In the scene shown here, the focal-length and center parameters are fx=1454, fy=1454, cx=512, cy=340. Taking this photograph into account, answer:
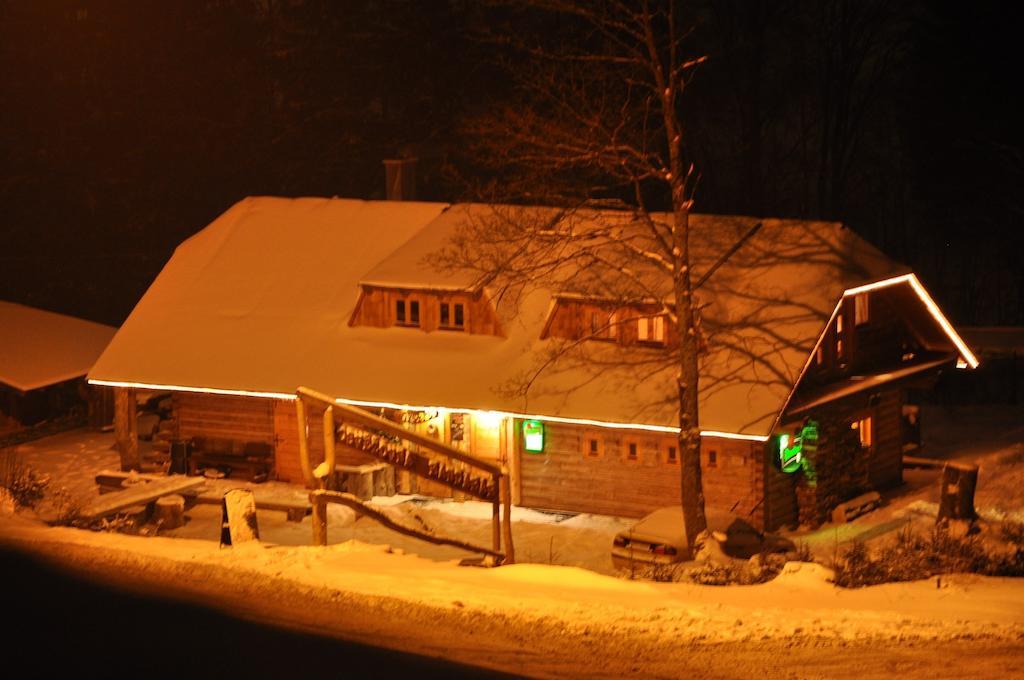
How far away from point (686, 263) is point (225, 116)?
33618 mm

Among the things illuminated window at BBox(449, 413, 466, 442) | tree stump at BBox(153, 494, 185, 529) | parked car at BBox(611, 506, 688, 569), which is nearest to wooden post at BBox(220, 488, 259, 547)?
parked car at BBox(611, 506, 688, 569)

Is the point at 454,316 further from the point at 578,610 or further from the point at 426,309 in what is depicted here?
the point at 578,610

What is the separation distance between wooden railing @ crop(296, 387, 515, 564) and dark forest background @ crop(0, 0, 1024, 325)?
2759cm

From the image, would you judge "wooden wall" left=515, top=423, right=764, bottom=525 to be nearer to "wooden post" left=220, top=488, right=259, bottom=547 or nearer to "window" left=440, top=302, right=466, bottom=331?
"window" left=440, top=302, right=466, bottom=331

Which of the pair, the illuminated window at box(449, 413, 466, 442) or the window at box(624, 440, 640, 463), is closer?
the window at box(624, 440, 640, 463)

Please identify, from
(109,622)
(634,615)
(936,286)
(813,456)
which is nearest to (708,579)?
(634,615)

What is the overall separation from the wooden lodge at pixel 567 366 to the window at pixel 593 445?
4cm

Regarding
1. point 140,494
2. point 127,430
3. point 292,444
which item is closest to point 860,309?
point 292,444

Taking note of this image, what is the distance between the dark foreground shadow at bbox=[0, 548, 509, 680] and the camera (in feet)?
40.9

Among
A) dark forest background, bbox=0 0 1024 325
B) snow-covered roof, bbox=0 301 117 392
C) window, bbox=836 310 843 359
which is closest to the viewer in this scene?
window, bbox=836 310 843 359

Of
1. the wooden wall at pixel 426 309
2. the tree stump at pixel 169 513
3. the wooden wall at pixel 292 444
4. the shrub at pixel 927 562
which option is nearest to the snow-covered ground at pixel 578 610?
the shrub at pixel 927 562

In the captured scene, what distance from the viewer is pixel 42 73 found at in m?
50.8

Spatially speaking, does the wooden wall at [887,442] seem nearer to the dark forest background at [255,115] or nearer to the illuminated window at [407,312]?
the illuminated window at [407,312]

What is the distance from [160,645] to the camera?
43.3 ft
